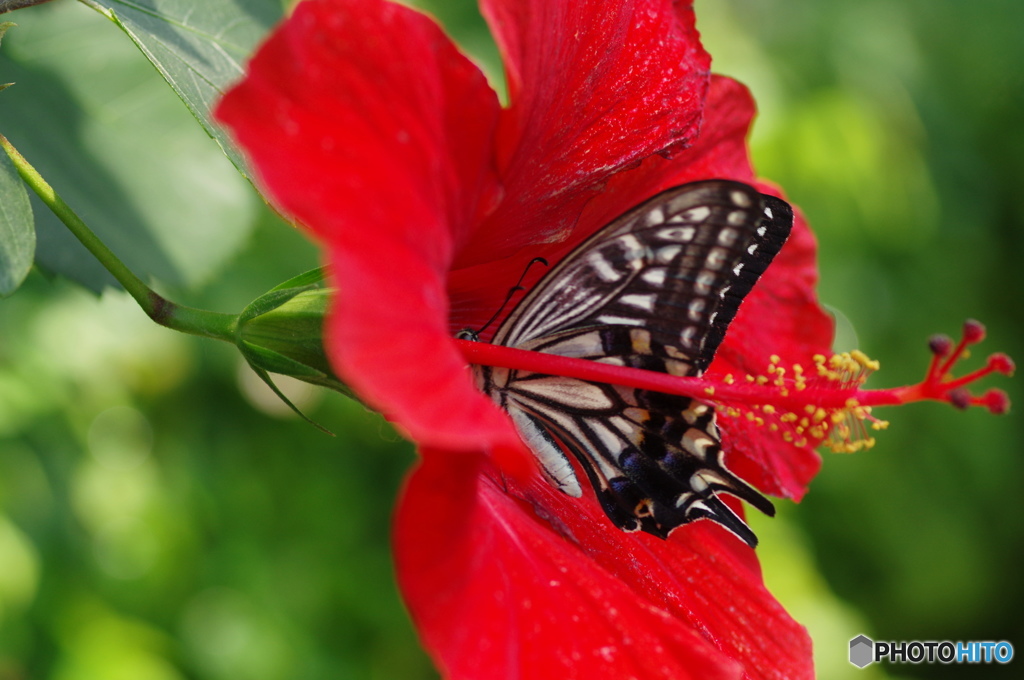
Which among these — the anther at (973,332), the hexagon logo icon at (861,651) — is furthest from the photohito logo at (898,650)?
the anther at (973,332)

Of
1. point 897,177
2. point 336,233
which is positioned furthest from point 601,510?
point 897,177

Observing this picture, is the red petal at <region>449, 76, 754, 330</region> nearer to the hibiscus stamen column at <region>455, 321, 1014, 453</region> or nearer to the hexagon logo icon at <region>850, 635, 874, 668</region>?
the hibiscus stamen column at <region>455, 321, 1014, 453</region>

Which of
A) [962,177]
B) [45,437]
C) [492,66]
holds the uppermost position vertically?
[492,66]

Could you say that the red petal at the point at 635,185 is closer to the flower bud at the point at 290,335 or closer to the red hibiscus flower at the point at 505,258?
the red hibiscus flower at the point at 505,258

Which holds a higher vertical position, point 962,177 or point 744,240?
point 744,240

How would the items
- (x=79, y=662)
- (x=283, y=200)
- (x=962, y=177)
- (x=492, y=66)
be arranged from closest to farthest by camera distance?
1. (x=283, y=200)
2. (x=79, y=662)
3. (x=492, y=66)
4. (x=962, y=177)

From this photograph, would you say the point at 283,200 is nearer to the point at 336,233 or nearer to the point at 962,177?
the point at 336,233

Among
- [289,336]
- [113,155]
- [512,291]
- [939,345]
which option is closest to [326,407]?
[113,155]

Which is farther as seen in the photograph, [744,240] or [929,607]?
[929,607]

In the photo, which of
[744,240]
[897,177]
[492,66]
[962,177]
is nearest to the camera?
Answer: [744,240]
